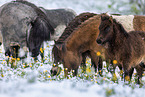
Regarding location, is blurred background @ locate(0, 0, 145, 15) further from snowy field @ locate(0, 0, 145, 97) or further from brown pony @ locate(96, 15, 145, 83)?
snowy field @ locate(0, 0, 145, 97)

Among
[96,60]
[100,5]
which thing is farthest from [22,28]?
[100,5]

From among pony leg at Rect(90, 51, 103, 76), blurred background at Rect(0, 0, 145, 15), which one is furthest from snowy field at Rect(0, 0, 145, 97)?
blurred background at Rect(0, 0, 145, 15)

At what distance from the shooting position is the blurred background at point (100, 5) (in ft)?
42.8

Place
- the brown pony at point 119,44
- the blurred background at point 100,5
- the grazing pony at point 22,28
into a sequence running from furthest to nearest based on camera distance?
1. the blurred background at point 100,5
2. the grazing pony at point 22,28
3. the brown pony at point 119,44

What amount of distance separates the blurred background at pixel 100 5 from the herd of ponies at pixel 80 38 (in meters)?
5.12

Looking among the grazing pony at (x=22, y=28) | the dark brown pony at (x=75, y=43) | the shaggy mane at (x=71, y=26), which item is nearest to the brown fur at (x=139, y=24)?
the dark brown pony at (x=75, y=43)

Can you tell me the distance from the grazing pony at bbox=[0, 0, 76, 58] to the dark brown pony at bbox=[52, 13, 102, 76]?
56.5 inches

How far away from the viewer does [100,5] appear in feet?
61.2

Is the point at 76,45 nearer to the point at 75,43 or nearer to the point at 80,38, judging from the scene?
the point at 75,43

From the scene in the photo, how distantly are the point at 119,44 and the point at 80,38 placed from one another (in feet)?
3.85

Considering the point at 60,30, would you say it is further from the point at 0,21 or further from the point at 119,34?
the point at 119,34

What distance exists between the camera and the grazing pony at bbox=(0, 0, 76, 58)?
21.3ft

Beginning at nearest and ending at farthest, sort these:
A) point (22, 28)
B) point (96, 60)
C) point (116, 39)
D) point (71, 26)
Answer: point (116, 39)
point (71, 26)
point (96, 60)
point (22, 28)

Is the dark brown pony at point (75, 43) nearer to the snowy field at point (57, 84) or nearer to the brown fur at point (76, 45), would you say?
the brown fur at point (76, 45)
